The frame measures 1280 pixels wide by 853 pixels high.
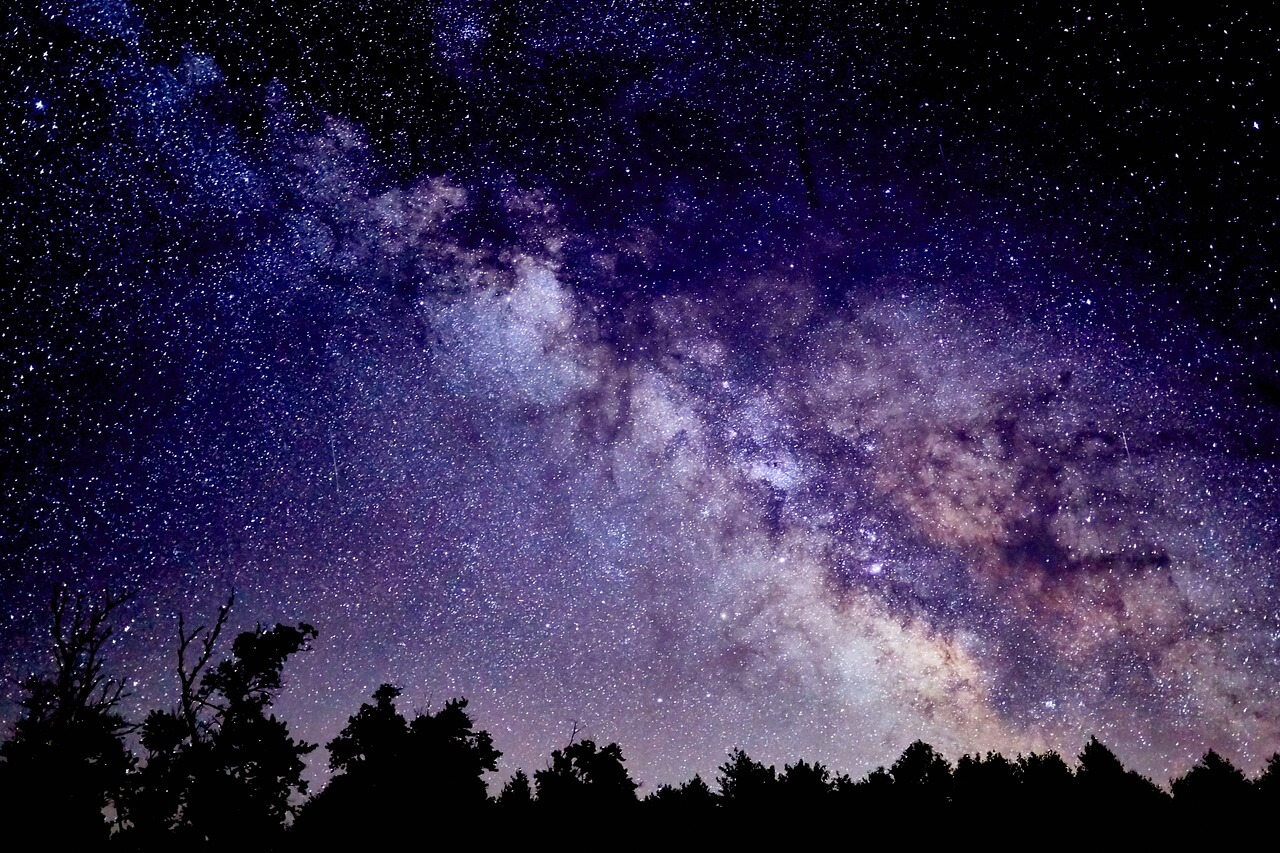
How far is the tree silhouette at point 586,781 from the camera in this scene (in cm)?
2266

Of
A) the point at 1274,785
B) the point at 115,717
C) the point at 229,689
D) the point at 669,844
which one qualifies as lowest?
the point at 669,844

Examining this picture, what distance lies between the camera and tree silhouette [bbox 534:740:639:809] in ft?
74.3

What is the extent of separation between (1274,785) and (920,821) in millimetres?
14264

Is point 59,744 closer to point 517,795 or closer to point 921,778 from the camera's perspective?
point 517,795

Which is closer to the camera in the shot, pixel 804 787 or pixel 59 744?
pixel 59 744

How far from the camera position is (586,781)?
2348cm

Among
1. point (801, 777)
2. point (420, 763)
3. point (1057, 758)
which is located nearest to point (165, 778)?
point (420, 763)

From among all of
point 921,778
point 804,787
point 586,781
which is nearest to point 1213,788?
point 921,778

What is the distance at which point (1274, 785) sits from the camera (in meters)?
22.5

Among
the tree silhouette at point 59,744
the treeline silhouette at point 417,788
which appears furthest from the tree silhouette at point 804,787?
the tree silhouette at point 59,744

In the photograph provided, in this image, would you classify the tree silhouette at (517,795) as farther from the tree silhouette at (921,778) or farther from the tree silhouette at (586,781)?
the tree silhouette at (921,778)

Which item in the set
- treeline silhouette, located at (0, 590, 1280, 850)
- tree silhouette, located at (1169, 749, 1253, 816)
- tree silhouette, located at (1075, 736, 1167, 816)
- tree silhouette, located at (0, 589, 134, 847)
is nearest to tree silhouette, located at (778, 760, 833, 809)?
treeline silhouette, located at (0, 590, 1280, 850)

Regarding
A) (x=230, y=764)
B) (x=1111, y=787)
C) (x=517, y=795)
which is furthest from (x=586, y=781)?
(x=1111, y=787)

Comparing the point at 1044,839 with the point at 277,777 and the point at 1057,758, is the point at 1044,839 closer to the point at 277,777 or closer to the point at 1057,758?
the point at 1057,758
